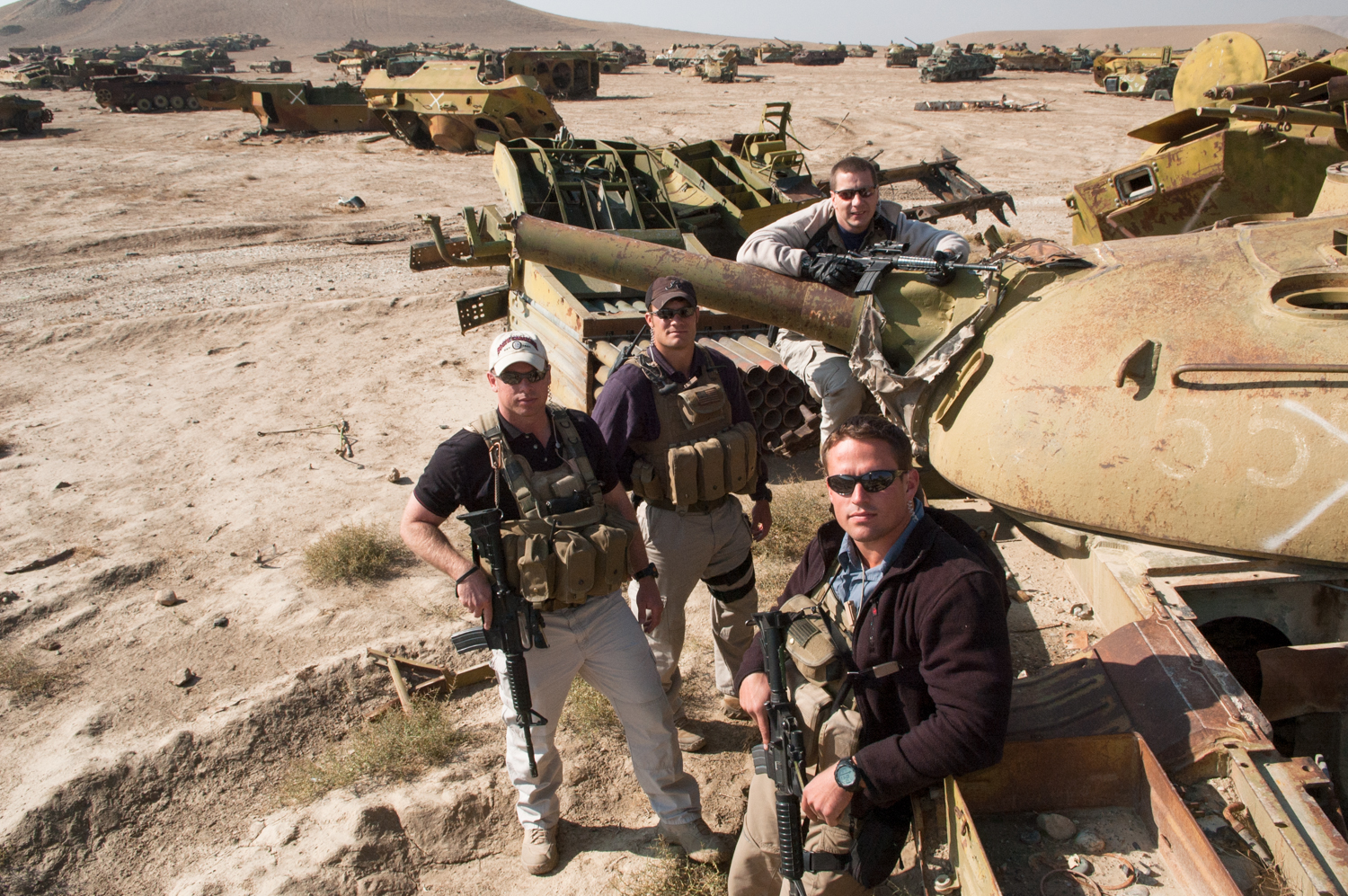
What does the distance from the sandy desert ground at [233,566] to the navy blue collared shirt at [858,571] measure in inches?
43.5

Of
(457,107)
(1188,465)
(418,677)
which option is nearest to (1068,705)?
(1188,465)

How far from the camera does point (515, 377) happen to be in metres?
2.94

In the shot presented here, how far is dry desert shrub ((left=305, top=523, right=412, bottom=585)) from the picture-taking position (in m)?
5.36

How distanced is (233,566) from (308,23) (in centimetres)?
8730

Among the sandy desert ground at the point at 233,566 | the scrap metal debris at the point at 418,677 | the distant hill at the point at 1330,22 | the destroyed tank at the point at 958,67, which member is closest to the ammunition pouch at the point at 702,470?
the sandy desert ground at the point at 233,566

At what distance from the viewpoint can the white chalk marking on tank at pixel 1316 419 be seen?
8.55 feet

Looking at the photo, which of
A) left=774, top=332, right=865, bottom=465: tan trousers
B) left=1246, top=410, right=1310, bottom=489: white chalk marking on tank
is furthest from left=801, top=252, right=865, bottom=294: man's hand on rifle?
left=1246, top=410, right=1310, bottom=489: white chalk marking on tank

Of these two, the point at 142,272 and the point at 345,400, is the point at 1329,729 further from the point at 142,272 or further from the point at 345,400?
the point at 142,272

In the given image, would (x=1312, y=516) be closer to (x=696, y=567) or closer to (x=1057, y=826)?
(x=1057, y=826)

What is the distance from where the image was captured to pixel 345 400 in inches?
314

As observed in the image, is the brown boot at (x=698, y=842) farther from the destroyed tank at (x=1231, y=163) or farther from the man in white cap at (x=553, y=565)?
the destroyed tank at (x=1231, y=163)

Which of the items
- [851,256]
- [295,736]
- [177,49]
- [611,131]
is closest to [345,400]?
[295,736]

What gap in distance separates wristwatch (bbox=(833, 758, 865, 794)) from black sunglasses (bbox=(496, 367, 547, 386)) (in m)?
1.45

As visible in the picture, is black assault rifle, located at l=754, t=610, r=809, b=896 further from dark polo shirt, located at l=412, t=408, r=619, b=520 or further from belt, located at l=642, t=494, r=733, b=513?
belt, located at l=642, t=494, r=733, b=513
